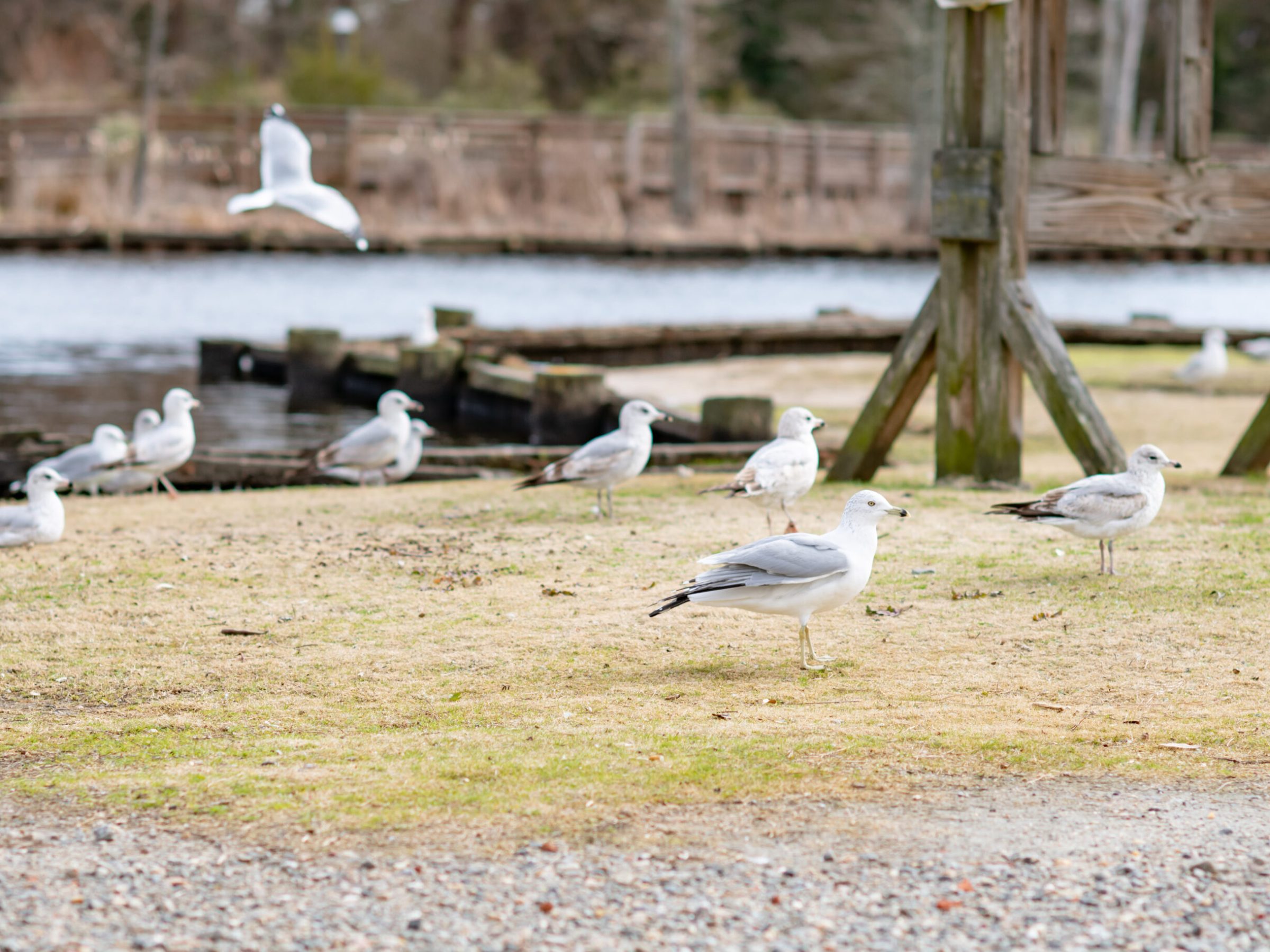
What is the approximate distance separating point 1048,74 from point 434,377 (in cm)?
897

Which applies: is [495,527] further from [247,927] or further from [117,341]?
[117,341]

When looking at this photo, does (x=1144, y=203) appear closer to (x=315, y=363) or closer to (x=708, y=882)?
(x=708, y=882)

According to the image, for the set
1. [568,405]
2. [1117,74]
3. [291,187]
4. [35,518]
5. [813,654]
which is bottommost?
[568,405]

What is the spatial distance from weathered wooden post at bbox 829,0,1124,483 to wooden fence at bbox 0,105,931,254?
28.3 m

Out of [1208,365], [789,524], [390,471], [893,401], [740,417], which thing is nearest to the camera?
[789,524]

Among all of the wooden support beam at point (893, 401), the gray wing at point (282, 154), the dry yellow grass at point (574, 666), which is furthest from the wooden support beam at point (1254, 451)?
the gray wing at point (282, 154)

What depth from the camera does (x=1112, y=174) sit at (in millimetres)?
10109

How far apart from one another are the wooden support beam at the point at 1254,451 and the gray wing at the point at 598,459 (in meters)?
4.31

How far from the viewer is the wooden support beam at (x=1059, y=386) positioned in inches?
375

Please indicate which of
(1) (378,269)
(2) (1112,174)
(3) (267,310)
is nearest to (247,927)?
(2) (1112,174)

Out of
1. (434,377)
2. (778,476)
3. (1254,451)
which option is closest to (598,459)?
(778,476)

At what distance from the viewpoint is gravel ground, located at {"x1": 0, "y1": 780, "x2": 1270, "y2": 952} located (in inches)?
156

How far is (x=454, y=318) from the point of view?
21.1 meters

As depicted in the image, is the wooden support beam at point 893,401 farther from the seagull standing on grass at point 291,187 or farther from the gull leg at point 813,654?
the gull leg at point 813,654
